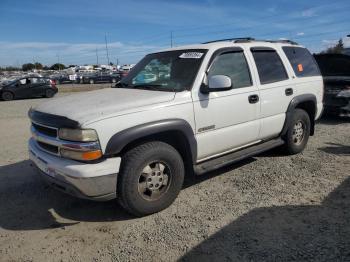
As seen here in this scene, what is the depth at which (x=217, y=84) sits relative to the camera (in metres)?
4.09

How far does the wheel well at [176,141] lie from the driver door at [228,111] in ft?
0.54

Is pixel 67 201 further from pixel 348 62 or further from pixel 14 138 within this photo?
pixel 348 62

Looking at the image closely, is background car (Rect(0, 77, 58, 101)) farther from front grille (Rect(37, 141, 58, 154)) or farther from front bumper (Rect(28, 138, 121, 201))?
front bumper (Rect(28, 138, 121, 201))

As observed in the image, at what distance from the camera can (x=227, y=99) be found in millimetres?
4438

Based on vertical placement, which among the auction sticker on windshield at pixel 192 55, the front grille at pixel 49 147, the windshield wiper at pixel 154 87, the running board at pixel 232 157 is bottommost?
the running board at pixel 232 157

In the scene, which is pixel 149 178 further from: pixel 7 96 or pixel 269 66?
pixel 7 96

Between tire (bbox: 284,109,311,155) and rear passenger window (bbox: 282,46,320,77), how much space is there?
0.67 m

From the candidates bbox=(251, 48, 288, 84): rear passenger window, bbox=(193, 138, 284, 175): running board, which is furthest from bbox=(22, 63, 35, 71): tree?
bbox=(193, 138, 284, 175): running board

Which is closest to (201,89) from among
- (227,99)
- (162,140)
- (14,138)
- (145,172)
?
(227,99)

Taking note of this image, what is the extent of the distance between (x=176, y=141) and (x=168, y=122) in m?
0.45

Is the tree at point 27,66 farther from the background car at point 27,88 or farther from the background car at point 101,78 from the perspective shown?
the background car at point 27,88

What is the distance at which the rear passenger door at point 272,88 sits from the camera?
5.01 meters

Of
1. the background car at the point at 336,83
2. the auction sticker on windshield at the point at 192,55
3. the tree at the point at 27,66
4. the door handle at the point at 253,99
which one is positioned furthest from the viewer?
the tree at the point at 27,66

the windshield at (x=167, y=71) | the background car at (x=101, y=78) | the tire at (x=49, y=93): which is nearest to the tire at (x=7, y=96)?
the tire at (x=49, y=93)
